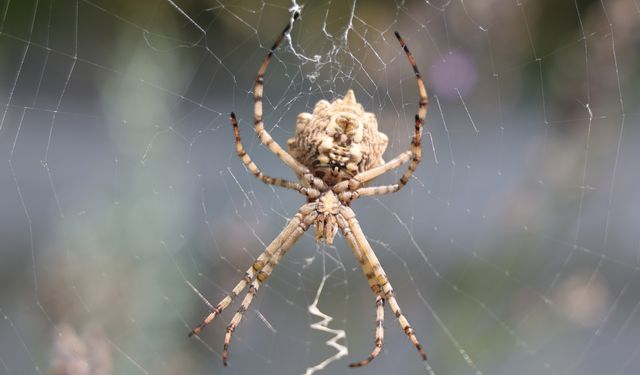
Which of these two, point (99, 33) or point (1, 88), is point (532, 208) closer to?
point (99, 33)

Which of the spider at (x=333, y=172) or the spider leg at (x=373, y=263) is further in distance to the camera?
the spider leg at (x=373, y=263)

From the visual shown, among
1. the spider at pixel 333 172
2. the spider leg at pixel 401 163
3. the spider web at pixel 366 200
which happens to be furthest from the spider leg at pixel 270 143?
the spider web at pixel 366 200

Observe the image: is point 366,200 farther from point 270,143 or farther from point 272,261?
point 270,143

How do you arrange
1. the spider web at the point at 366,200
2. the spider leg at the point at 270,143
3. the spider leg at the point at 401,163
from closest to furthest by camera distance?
the spider leg at the point at 401,163 < the spider leg at the point at 270,143 < the spider web at the point at 366,200

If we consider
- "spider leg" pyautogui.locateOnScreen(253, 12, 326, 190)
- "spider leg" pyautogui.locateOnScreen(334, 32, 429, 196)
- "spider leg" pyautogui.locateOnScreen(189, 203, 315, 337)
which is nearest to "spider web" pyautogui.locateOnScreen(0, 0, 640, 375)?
"spider leg" pyautogui.locateOnScreen(253, 12, 326, 190)

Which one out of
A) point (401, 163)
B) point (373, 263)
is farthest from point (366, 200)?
point (401, 163)

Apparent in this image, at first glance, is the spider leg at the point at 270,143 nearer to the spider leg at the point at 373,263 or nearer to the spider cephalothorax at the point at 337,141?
the spider cephalothorax at the point at 337,141

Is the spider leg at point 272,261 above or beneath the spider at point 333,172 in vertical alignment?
beneath
